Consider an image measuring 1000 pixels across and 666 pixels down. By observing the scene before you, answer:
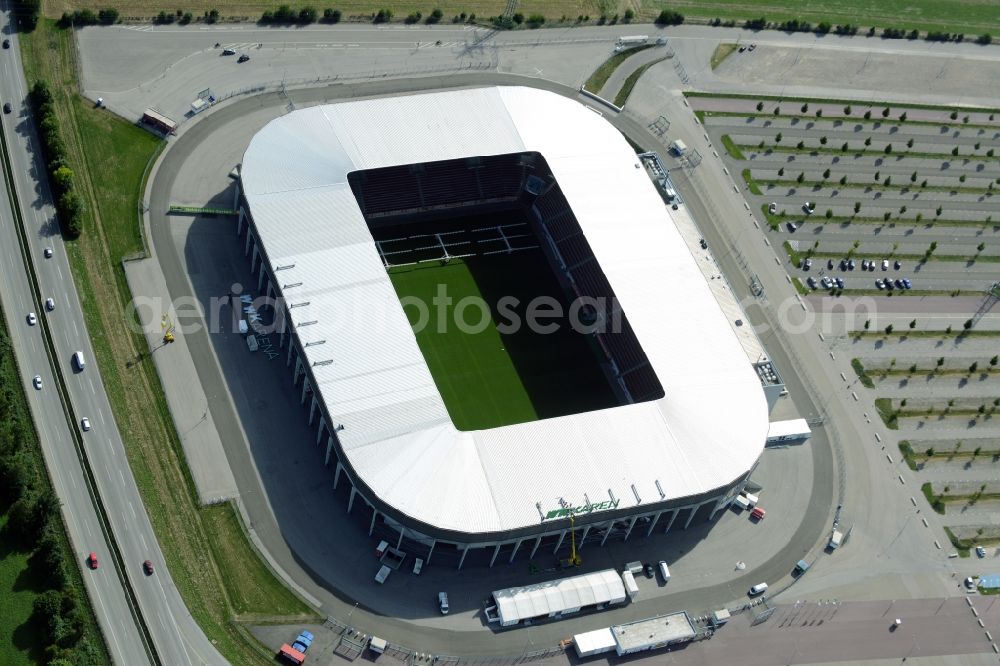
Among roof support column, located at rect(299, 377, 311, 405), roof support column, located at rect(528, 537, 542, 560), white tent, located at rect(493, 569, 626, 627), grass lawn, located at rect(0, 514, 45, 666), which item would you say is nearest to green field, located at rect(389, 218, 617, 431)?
roof support column, located at rect(299, 377, 311, 405)

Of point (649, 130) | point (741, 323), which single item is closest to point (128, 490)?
point (741, 323)

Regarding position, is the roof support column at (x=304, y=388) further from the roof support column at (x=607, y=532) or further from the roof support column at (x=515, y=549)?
the roof support column at (x=607, y=532)

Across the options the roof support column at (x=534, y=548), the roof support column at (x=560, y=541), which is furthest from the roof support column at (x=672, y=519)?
the roof support column at (x=534, y=548)

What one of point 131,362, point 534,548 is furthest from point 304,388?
point 534,548

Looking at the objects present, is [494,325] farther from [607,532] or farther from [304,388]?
[607,532]

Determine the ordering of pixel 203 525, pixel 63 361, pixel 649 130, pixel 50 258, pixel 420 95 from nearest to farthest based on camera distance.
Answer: pixel 203 525
pixel 63 361
pixel 50 258
pixel 420 95
pixel 649 130

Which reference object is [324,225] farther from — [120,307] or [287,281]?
[120,307]

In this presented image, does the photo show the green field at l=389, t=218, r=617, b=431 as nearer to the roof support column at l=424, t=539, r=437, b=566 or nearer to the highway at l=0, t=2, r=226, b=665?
the roof support column at l=424, t=539, r=437, b=566
